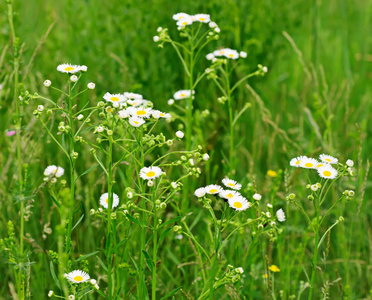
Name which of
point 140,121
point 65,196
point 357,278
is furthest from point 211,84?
point 65,196

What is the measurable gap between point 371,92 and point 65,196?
10.1ft

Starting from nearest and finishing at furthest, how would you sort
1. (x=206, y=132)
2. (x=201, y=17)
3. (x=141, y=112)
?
(x=141, y=112), (x=201, y=17), (x=206, y=132)

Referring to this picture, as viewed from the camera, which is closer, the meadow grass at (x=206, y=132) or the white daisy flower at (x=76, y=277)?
the white daisy flower at (x=76, y=277)

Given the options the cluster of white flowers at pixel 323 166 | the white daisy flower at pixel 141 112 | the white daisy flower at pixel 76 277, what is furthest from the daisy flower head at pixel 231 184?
the white daisy flower at pixel 76 277

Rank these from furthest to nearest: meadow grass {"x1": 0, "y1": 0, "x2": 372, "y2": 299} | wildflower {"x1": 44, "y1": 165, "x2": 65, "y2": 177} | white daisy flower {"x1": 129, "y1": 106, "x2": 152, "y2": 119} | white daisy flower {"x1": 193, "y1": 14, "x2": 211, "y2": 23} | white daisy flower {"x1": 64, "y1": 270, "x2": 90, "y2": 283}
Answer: meadow grass {"x1": 0, "y1": 0, "x2": 372, "y2": 299} → white daisy flower {"x1": 193, "y1": 14, "x2": 211, "y2": 23} → wildflower {"x1": 44, "y1": 165, "x2": 65, "y2": 177} → white daisy flower {"x1": 129, "y1": 106, "x2": 152, "y2": 119} → white daisy flower {"x1": 64, "y1": 270, "x2": 90, "y2": 283}

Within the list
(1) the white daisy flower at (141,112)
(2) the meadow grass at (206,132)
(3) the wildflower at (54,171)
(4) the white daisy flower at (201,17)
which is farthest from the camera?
(2) the meadow grass at (206,132)

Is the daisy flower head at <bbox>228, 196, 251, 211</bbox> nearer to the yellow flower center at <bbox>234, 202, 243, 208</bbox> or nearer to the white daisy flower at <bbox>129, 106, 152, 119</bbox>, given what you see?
the yellow flower center at <bbox>234, 202, 243, 208</bbox>

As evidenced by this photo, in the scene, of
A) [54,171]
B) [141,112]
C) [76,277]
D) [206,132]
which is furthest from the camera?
[206,132]

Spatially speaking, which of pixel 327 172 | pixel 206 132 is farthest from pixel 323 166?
pixel 206 132

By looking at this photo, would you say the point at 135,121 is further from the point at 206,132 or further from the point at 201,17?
the point at 206,132

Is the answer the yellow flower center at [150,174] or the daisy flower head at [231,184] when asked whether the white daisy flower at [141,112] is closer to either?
the yellow flower center at [150,174]

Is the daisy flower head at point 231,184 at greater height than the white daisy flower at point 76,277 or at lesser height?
greater

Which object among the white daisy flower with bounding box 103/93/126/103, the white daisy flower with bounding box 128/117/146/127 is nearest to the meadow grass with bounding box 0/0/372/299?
the white daisy flower with bounding box 103/93/126/103

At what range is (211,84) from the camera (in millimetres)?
2926
